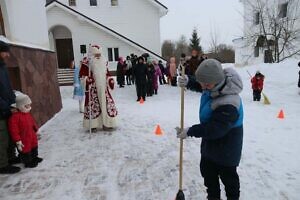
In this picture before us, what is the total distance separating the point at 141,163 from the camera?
455 cm

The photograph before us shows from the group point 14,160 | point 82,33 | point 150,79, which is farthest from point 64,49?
→ point 14,160

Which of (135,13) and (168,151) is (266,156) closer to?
(168,151)

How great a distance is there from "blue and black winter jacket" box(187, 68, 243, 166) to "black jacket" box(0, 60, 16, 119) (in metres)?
2.84

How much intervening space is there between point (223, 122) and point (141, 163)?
90.6 inches

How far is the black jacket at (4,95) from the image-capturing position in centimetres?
411

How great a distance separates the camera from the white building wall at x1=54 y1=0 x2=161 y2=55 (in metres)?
25.8

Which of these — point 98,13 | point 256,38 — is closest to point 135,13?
point 98,13

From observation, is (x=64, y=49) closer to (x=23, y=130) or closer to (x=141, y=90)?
(x=141, y=90)

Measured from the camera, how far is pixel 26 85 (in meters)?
6.52

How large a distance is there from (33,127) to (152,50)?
22852 millimetres

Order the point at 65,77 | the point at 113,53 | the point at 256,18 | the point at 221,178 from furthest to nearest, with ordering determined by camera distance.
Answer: the point at 256,18 → the point at 113,53 → the point at 65,77 → the point at 221,178

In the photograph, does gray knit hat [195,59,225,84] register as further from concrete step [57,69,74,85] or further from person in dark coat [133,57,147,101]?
concrete step [57,69,74,85]

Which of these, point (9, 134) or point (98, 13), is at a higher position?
point (98, 13)

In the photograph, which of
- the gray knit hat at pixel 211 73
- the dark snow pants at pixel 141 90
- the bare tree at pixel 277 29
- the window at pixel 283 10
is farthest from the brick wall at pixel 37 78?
the window at pixel 283 10
